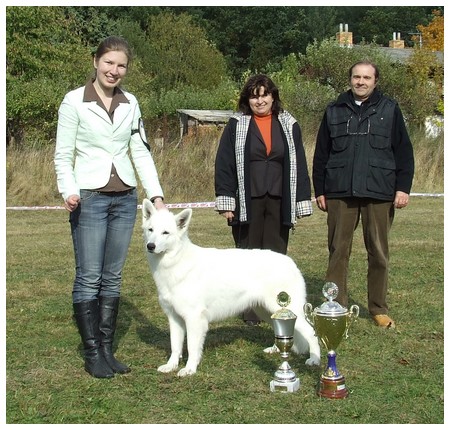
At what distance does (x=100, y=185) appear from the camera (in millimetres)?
4410

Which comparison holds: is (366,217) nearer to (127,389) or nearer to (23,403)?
(127,389)

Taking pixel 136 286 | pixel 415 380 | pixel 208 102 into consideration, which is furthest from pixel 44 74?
pixel 415 380

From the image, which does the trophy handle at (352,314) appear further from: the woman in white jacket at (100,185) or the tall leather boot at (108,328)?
the tall leather boot at (108,328)

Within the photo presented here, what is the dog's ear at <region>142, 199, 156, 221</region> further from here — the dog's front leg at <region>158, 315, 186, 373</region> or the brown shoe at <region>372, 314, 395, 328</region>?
the brown shoe at <region>372, 314, 395, 328</region>

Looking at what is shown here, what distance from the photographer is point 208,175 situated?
16984 millimetres

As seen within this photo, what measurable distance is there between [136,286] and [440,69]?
3240 centimetres

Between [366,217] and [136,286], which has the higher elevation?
[366,217]

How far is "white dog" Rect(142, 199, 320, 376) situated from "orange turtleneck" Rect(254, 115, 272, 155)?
1192mm

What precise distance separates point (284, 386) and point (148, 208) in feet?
4.84

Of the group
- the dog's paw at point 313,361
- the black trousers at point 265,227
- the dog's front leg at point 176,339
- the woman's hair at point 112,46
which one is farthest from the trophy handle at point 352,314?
the woman's hair at point 112,46

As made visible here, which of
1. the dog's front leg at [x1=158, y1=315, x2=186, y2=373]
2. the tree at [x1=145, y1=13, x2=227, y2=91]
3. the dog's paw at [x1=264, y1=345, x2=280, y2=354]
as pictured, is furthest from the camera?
the tree at [x1=145, y1=13, x2=227, y2=91]

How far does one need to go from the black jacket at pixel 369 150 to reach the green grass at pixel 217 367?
1.23m

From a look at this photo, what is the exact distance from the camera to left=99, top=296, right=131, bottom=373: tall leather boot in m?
4.66

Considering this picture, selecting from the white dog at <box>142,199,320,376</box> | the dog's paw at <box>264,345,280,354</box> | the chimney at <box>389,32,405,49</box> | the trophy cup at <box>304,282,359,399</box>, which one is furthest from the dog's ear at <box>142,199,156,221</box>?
the chimney at <box>389,32,405,49</box>
